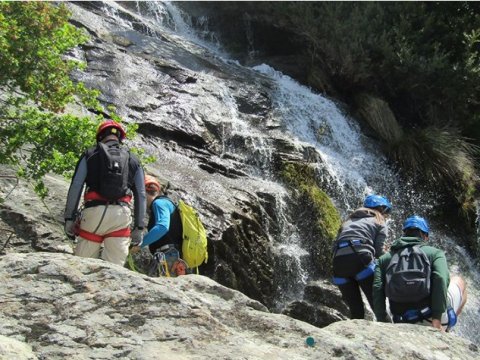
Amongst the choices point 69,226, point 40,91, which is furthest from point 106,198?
point 40,91

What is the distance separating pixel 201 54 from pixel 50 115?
1084cm

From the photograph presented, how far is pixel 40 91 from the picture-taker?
23.8ft

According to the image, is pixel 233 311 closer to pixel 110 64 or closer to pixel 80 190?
pixel 80 190

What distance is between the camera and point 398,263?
17.3 ft

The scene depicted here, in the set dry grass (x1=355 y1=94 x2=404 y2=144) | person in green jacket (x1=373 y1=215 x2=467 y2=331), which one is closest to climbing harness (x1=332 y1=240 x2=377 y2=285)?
person in green jacket (x1=373 y1=215 x2=467 y2=331)

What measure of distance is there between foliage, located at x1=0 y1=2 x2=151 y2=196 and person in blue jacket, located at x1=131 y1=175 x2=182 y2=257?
1057mm

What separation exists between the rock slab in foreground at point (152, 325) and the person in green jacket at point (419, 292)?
121 cm

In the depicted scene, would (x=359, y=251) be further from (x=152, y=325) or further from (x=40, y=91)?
(x=40, y=91)

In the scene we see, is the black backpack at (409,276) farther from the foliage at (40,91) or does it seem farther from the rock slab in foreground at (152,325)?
the foliage at (40,91)

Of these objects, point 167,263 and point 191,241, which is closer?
point 167,263

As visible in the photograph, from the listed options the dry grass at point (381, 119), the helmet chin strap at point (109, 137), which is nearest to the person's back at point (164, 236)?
the helmet chin strap at point (109, 137)

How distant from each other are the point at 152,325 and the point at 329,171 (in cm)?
974

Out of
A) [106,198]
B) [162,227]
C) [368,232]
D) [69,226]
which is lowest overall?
[69,226]

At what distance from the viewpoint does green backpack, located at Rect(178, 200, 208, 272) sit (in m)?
6.12
